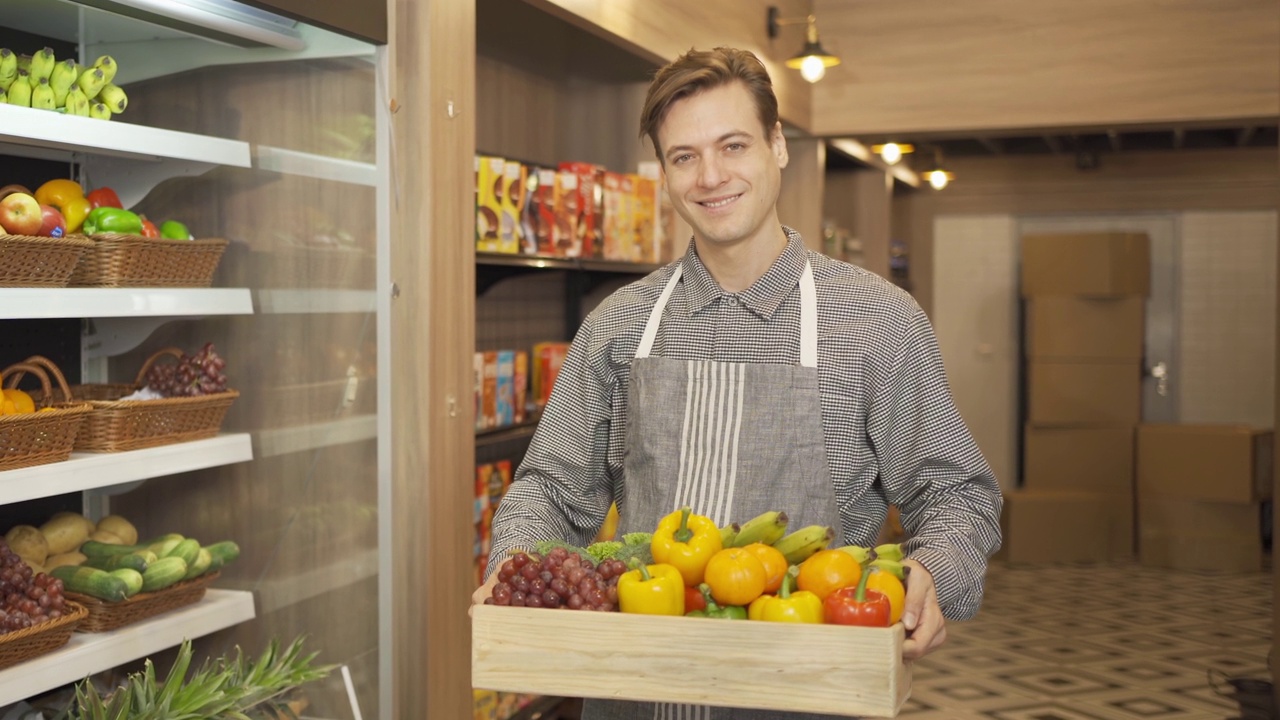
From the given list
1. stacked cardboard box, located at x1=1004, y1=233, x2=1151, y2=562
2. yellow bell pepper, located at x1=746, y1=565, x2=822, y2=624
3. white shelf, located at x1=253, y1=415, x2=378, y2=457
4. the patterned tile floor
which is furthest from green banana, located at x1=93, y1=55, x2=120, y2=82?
stacked cardboard box, located at x1=1004, y1=233, x2=1151, y2=562

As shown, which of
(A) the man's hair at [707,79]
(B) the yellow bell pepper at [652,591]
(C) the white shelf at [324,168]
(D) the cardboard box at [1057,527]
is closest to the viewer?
(B) the yellow bell pepper at [652,591]

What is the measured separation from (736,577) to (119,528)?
1.81 m

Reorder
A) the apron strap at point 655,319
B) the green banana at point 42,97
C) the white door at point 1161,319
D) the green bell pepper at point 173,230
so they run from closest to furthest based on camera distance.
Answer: the apron strap at point 655,319
the green banana at point 42,97
the green bell pepper at point 173,230
the white door at point 1161,319

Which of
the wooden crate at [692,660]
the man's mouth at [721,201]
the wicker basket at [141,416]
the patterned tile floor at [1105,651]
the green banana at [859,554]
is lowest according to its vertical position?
the patterned tile floor at [1105,651]

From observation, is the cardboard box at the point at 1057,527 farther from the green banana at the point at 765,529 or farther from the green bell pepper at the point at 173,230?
the green banana at the point at 765,529

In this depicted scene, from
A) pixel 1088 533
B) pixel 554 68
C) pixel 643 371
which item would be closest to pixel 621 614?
pixel 643 371

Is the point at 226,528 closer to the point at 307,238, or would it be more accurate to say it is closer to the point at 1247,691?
the point at 307,238

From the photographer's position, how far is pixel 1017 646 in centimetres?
604

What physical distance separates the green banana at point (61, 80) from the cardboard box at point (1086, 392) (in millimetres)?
7368

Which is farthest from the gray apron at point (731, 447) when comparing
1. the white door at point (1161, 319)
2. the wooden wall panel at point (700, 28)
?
the white door at point (1161, 319)

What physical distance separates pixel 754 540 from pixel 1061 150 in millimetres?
8898

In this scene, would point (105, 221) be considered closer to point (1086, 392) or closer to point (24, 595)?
point (24, 595)

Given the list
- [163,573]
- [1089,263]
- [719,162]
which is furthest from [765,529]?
[1089,263]

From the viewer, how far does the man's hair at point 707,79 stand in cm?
174
